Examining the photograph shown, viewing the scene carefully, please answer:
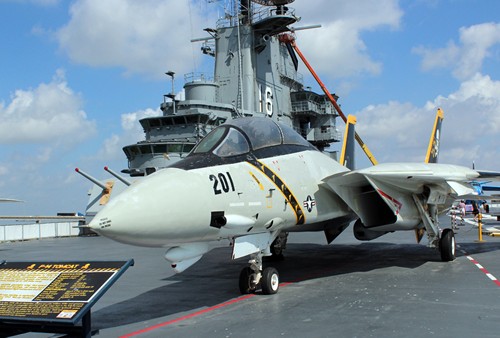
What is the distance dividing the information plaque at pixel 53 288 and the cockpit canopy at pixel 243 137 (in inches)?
101

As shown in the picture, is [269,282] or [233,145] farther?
[269,282]

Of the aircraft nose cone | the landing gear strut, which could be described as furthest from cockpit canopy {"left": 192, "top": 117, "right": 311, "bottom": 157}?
the landing gear strut

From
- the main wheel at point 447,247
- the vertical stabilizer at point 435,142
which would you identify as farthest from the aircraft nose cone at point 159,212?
the vertical stabilizer at point 435,142

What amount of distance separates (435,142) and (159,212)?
483 inches

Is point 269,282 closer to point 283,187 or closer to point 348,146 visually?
point 283,187

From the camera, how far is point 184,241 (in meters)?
6.01

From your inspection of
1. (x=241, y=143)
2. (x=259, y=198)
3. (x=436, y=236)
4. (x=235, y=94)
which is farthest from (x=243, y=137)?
(x=235, y=94)

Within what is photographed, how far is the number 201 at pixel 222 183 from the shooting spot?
644 cm

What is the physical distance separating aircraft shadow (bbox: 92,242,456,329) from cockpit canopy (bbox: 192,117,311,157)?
7.92ft

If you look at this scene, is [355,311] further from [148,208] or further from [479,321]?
[148,208]

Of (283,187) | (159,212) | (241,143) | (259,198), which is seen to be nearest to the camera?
(159,212)

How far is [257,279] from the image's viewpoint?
308 inches

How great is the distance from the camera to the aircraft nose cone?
515 cm

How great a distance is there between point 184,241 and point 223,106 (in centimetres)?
2762
